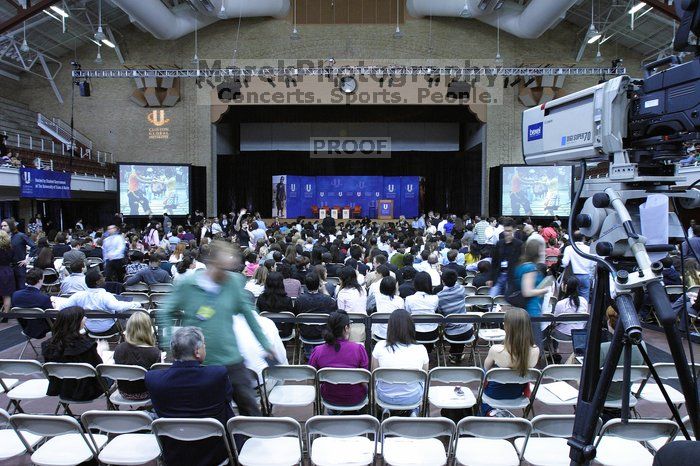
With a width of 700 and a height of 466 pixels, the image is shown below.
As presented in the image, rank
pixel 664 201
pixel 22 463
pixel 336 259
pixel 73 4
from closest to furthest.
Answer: pixel 664 201 < pixel 22 463 < pixel 336 259 < pixel 73 4

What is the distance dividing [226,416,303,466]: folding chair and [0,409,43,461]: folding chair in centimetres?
119

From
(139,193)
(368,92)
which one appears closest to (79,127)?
(139,193)

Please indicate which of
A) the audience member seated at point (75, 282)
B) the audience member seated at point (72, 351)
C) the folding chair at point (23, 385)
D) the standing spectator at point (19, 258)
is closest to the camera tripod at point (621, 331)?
the audience member seated at point (72, 351)

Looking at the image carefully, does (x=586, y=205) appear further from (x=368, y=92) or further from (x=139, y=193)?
(x=139, y=193)

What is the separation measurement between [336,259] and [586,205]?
7.16m

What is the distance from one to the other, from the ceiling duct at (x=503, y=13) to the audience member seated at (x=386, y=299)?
13652mm

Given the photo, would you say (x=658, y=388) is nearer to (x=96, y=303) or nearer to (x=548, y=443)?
(x=548, y=443)

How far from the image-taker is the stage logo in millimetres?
23875

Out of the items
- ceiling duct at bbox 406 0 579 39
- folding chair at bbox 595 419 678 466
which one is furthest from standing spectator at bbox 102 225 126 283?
ceiling duct at bbox 406 0 579 39

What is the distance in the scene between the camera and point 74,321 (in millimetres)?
3824

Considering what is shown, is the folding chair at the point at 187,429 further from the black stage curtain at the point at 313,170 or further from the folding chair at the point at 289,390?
the black stage curtain at the point at 313,170

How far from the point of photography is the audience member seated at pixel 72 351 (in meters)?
3.72

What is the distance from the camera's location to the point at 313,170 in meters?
24.2

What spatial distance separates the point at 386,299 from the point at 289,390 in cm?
200
